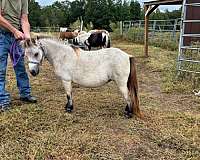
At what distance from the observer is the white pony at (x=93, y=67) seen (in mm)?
4206

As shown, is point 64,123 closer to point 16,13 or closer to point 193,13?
point 16,13

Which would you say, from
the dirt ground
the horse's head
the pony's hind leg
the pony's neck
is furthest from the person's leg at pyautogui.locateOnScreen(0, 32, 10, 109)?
the pony's hind leg

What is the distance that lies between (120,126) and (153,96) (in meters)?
1.71

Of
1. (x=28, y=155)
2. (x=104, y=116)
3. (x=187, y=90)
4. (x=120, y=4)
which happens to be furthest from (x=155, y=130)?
(x=120, y=4)

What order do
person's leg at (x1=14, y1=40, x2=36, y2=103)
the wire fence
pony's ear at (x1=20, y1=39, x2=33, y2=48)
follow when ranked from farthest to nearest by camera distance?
the wire fence
person's leg at (x1=14, y1=40, x2=36, y2=103)
pony's ear at (x1=20, y1=39, x2=33, y2=48)

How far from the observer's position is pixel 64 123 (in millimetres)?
4020

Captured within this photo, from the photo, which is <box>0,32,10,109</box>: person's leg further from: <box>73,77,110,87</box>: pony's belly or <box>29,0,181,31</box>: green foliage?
<box>29,0,181,31</box>: green foliage

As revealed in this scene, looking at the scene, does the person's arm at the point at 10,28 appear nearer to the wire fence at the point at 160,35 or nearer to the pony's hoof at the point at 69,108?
the pony's hoof at the point at 69,108

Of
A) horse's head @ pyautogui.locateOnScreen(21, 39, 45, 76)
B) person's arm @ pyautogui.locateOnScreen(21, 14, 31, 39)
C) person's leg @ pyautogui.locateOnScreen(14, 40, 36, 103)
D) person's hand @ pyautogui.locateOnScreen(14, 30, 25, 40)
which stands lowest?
person's leg @ pyautogui.locateOnScreen(14, 40, 36, 103)

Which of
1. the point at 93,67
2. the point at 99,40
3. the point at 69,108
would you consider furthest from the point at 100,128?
the point at 99,40

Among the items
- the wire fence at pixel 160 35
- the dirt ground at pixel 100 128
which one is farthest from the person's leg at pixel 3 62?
the wire fence at pixel 160 35

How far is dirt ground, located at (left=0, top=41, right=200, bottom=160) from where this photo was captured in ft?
10.7

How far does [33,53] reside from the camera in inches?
162

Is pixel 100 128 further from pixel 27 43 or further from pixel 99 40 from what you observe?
pixel 99 40
